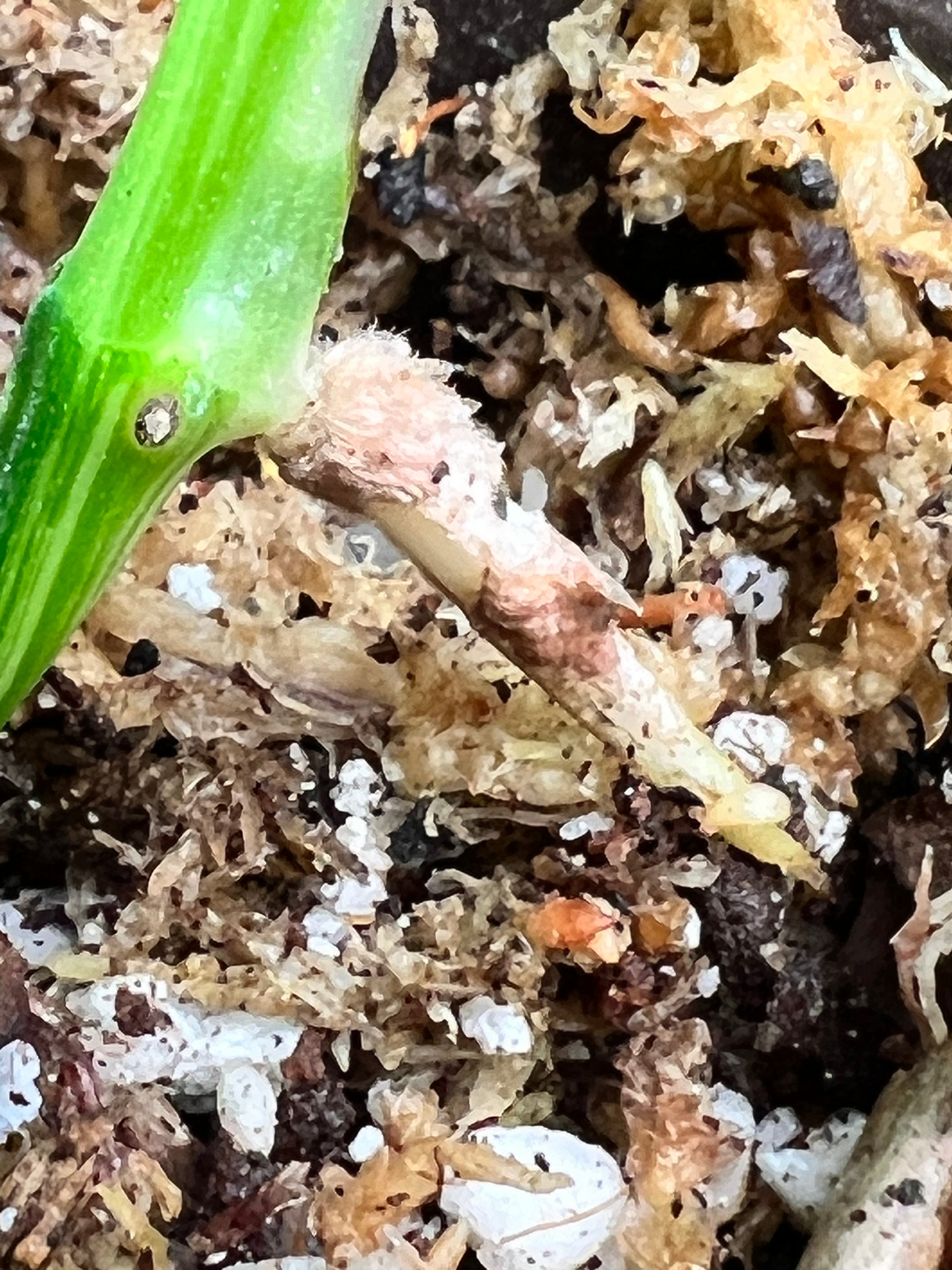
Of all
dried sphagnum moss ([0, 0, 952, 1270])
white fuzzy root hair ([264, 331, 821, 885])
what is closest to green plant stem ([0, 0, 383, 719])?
white fuzzy root hair ([264, 331, 821, 885])

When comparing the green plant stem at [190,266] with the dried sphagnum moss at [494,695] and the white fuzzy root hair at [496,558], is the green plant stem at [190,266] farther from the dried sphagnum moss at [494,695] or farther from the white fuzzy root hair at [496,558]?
the dried sphagnum moss at [494,695]

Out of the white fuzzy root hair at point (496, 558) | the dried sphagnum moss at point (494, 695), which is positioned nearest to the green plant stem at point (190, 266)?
the white fuzzy root hair at point (496, 558)

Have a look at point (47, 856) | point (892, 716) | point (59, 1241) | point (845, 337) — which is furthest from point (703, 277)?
point (59, 1241)

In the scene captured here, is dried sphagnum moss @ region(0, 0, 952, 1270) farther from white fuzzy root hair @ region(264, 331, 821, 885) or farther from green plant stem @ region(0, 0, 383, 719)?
green plant stem @ region(0, 0, 383, 719)

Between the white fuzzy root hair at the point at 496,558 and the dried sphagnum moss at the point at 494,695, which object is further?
the dried sphagnum moss at the point at 494,695

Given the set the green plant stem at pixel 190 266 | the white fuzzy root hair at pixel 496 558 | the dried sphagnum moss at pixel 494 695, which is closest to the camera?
the green plant stem at pixel 190 266

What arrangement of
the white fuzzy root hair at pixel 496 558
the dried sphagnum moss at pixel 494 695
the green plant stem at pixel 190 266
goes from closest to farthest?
the green plant stem at pixel 190 266
the white fuzzy root hair at pixel 496 558
the dried sphagnum moss at pixel 494 695

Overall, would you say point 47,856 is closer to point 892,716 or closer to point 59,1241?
point 59,1241
